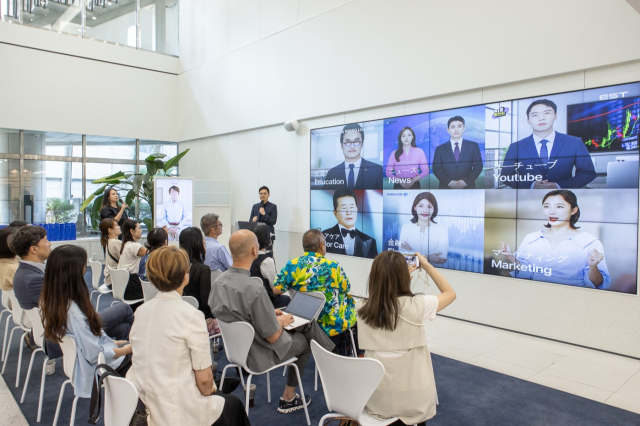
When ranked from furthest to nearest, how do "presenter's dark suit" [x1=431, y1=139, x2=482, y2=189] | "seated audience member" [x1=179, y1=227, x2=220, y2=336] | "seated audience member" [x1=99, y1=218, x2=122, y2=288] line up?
"presenter's dark suit" [x1=431, y1=139, x2=482, y2=189] → "seated audience member" [x1=99, y1=218, x2=122, y2=288] → "seated audience member" [x1=179, y1=227, x2=220, y2=336]

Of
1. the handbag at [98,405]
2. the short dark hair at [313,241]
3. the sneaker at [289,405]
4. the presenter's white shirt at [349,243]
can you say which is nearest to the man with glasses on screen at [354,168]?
the presenter's white shirt at [349,243]

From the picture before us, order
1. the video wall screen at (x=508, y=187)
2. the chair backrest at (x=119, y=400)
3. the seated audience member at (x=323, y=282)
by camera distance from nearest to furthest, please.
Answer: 1. the chair backrest at (x=119, y=400)
2. the seated audience member at (x=323, y=282)
3. the video wall screen at (x=508, y=187)

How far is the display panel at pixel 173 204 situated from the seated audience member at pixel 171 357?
6.78 meters

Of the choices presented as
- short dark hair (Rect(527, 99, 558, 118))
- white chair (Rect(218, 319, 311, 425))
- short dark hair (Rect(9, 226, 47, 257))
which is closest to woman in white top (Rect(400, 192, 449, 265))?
short dark hair (Rect(527, 99, 558, 118))

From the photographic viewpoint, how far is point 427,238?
6062mm

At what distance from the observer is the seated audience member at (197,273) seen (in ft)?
12.8

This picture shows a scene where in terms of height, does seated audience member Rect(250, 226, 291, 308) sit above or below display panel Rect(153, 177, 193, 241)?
below

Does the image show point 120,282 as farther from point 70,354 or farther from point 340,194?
point 340,194

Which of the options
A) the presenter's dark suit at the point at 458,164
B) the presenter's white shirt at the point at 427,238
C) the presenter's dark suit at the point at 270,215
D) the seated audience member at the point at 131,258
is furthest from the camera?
the presenter's dark suit at the point at 270,215

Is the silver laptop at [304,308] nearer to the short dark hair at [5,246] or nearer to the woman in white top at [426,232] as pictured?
the short dark hair at [5,246]

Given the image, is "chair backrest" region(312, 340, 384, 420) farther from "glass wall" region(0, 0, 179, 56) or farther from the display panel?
"glass wall" region(0, 0, 179, 56)

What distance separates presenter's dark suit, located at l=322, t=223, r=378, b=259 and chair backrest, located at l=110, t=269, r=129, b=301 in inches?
136

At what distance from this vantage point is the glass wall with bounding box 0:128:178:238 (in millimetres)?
9430

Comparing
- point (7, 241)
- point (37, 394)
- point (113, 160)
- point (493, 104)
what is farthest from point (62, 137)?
point (493, 104)
